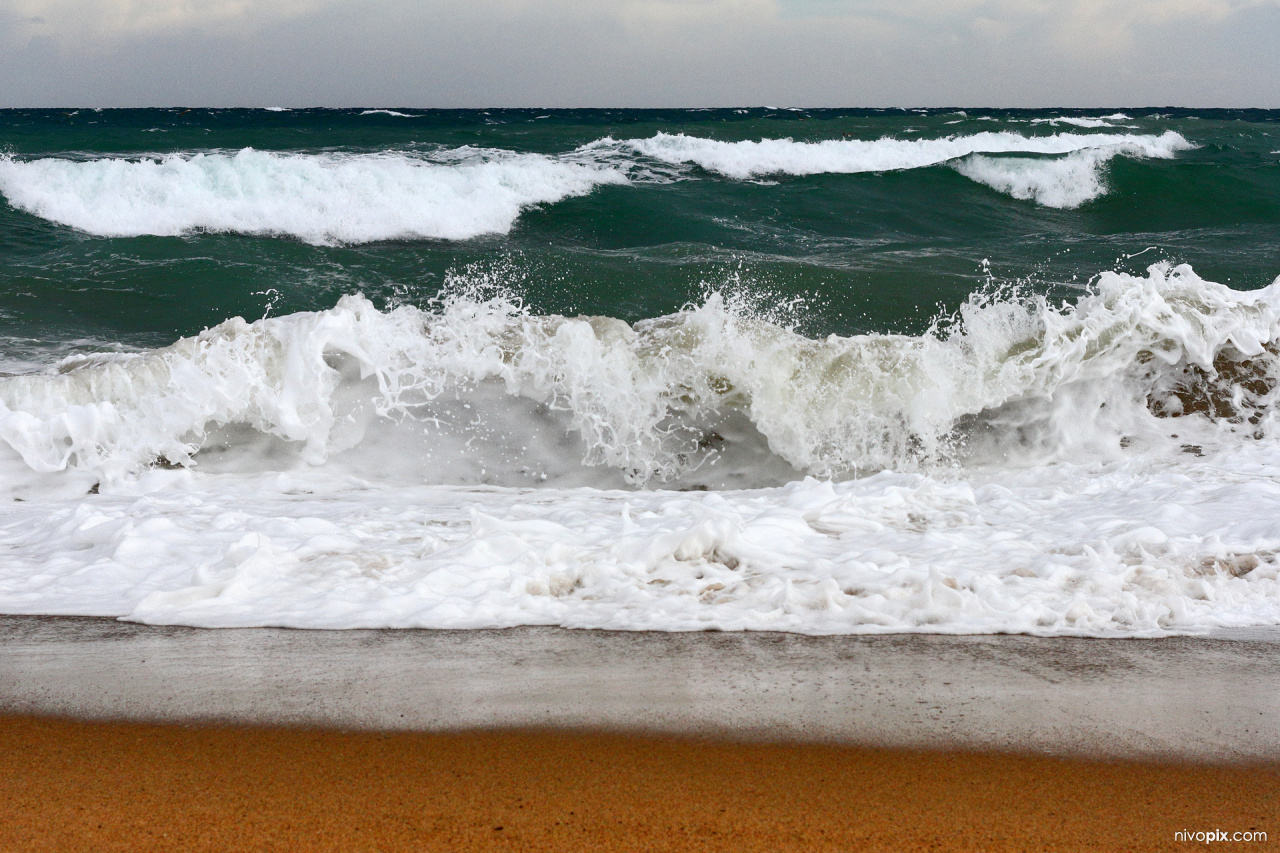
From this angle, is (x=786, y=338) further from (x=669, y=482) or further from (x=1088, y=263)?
(x=1088, y=263)

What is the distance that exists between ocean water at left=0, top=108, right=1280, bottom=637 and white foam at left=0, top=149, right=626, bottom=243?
56 cm

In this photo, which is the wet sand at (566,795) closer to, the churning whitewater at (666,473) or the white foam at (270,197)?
the churning whitewater at (666,473)

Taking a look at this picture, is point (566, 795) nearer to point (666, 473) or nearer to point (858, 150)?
point (666, 473)

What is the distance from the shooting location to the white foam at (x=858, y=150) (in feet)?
64.8

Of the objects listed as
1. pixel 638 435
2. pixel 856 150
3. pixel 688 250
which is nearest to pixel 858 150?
pixel 856 150

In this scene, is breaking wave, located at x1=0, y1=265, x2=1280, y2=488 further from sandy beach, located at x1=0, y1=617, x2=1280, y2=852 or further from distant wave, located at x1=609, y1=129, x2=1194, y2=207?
distant wave, located at x1=609, y1=129, x2=1194, y2=207

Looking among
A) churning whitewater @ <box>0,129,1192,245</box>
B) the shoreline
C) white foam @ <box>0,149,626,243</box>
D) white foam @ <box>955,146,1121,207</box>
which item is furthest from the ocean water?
white foam @ <box>955,146,1121,207</box>

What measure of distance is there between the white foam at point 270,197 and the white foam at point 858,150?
6005 mm

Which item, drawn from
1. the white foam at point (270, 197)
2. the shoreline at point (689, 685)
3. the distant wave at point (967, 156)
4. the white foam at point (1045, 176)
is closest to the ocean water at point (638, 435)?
the shoreline at point (689, 685)

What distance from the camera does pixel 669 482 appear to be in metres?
5.28

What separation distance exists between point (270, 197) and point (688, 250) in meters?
6.65

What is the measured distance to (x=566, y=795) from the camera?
6.49ft

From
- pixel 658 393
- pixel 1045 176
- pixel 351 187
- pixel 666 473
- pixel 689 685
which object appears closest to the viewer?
pixel 689 685

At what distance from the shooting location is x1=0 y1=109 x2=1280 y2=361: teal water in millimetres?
8672
